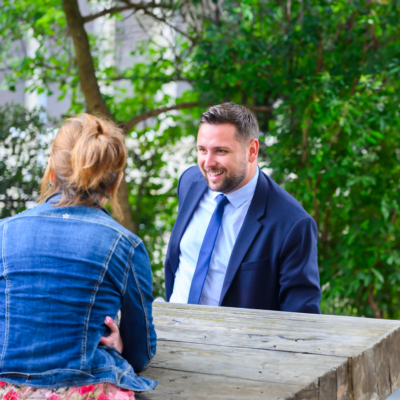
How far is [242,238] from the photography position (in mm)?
2436

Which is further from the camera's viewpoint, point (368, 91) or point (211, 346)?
point (368, 91)

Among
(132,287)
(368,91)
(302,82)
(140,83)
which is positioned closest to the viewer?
(132,287)

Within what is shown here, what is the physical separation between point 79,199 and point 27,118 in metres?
4.21

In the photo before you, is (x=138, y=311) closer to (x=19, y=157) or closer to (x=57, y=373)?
(x=57, y=373)

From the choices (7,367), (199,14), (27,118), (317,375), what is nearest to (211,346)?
(317,375)

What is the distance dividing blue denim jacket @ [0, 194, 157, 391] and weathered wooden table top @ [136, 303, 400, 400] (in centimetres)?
23

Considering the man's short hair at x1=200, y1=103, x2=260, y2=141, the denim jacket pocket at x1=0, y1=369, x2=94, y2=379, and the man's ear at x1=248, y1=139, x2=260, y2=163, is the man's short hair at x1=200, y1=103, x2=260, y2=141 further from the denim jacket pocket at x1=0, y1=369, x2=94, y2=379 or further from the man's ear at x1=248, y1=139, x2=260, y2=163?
the denim jacket pocket at x1=0, y1=369, x2=94, y2=379

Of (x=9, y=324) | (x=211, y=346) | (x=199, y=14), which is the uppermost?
(x=199, y=14)

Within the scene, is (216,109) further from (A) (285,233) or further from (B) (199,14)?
(B) (199,14)

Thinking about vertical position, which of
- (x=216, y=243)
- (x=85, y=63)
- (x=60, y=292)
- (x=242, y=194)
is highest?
(x=85, y=63)

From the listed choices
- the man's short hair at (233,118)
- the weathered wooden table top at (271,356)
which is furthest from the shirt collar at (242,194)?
the weathered wooden table top at (271,356)

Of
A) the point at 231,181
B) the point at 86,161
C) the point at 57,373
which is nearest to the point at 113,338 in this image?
the point at 57,373

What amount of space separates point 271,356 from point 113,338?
0.49 metres

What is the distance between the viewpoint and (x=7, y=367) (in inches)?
48.8
